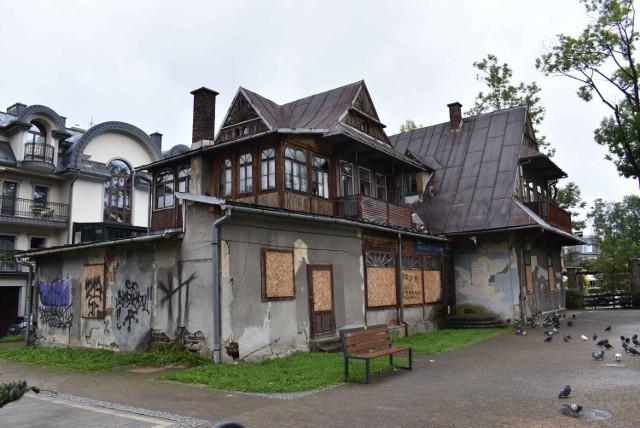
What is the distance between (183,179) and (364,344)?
1162 cm

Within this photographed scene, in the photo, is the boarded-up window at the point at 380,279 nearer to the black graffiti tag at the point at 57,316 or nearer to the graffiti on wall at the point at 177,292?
the graffiti on wall at the point at 177,292

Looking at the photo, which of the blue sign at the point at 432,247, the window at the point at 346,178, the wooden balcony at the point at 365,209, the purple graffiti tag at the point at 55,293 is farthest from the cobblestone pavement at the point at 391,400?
the window at the point at 346,178

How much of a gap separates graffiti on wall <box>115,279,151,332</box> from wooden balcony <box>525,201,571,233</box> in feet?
52.8

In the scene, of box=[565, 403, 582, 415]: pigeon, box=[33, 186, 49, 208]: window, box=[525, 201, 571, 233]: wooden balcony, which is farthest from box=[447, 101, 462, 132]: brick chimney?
box=[33, 186, 49, 208]: window

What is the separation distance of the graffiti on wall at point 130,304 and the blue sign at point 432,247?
989cm

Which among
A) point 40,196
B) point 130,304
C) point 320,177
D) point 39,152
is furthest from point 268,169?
point 40,196

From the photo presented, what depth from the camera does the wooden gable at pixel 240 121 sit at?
60.6 ft

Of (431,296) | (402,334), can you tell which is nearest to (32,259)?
(402,334)

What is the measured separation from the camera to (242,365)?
10.7 m

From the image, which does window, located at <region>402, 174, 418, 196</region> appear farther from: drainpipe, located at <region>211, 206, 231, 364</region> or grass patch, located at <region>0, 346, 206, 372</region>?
grass patch, located at <region>0, 346, 206, 372</region>

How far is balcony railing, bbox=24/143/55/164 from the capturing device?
90.6 ft

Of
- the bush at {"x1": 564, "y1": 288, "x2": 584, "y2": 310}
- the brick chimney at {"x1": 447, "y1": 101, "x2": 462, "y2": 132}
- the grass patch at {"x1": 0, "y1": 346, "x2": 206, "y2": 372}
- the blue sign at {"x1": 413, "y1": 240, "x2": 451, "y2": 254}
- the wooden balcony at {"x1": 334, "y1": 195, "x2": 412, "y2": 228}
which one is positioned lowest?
the grass patch at {"x1": 0, "y1": 346, "x2": 206, "y2": 372}

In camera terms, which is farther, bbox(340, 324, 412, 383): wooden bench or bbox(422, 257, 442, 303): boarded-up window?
bbox(422, 257, 442, 303): boarded-up window

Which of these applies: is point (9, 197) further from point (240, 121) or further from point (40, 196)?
point (240, 121)
